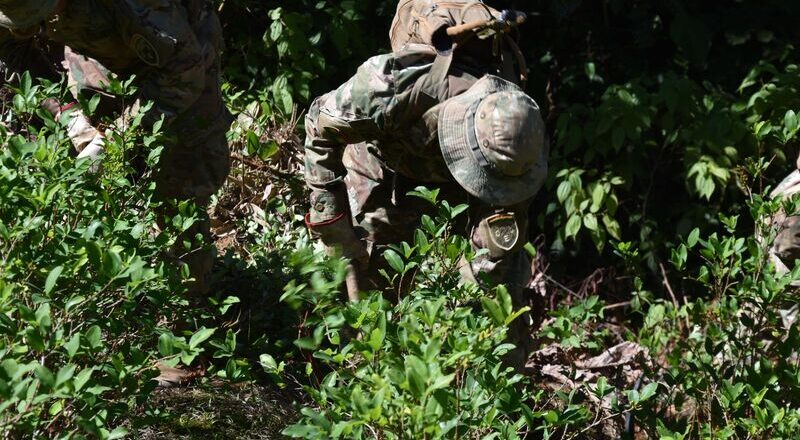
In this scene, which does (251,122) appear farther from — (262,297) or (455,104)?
(455,104)

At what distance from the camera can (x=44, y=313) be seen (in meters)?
2.26

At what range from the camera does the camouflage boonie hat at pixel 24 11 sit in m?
3.51

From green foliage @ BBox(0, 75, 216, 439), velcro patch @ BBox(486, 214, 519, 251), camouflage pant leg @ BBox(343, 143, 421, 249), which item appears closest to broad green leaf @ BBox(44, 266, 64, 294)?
green foliage @ BBox(0, 75, 216, 439)

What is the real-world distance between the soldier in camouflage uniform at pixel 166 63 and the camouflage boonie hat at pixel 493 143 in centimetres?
84

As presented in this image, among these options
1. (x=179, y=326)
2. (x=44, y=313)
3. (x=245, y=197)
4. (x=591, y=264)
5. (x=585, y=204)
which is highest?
(x=44, y=313)

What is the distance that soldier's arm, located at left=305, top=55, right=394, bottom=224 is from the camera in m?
3.71

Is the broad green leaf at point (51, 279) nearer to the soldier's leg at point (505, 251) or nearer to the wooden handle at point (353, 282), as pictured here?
the soldier's leg at point (505, 251)

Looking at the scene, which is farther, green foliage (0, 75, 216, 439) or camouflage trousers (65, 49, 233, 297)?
camouflage trousers (65, 49, 233, 297)

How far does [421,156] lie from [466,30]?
462mm

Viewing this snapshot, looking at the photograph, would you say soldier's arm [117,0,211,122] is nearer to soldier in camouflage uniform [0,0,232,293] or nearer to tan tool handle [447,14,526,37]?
soldier in camouflage uniform [0,0,232,293]

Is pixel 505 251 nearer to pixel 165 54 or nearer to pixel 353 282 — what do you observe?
pixel 353 282

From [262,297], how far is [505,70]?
131cm

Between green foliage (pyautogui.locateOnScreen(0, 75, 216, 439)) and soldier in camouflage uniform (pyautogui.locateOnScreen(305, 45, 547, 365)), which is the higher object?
green foliage (pyautogui.locateOnScreen(0, 75, 216, 439))

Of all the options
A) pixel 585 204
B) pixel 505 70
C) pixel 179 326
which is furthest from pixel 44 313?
pixel 585 204
